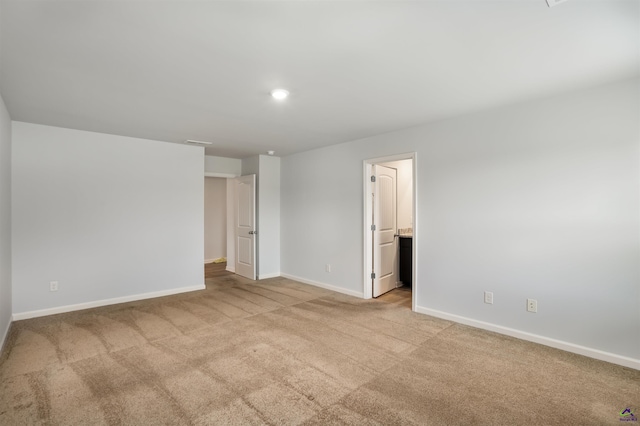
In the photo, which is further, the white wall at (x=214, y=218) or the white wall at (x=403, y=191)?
the white wall at (x=214, y=218)

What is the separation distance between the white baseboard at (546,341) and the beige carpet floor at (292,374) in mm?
99

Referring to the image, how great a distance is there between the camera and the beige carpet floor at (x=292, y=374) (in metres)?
2.02

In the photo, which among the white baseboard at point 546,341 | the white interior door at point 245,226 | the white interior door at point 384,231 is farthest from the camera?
the white interior door at point 245,226

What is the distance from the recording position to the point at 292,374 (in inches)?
98.6

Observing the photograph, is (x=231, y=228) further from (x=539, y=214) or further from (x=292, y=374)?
(x=539, y=214)

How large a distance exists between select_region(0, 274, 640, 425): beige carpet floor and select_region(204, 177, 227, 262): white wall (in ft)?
14.1

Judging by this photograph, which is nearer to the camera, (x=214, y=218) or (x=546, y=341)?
(x=546, y=341)

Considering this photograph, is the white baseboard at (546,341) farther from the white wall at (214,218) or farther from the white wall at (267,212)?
the white wall at (214,218)

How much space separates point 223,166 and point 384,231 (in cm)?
345

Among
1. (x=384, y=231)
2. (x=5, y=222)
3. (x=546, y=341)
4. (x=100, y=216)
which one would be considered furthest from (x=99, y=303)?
(x=546, y=341)

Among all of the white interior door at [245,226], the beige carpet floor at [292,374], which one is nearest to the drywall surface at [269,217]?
the white interior door at [245,226]

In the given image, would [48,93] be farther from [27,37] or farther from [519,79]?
[519,79]

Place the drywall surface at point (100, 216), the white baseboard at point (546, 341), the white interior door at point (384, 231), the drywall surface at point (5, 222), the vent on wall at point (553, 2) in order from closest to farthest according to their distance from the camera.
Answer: the vent on wall at point (553, 2), the white baseboard at point (546, 341), the drywall surface at point (5, 222), the drywall surface at point (100, 216), the white interior door at point (384, 231)

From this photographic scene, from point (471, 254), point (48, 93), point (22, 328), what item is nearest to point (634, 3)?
point (471, 254)
